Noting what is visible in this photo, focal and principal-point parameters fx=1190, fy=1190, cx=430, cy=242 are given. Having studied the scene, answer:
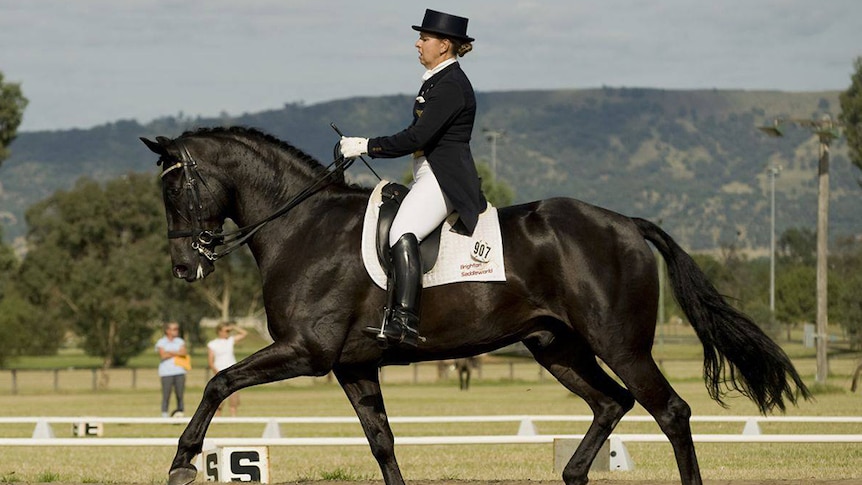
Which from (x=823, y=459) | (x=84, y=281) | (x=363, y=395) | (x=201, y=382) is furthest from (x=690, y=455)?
(x=84, y=281)

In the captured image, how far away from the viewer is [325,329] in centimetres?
790

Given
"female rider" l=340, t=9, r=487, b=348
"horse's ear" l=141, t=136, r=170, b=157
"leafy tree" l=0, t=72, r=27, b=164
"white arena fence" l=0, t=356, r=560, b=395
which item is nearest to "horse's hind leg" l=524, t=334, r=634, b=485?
"female rider" l=340, t=9, r=487, b=348

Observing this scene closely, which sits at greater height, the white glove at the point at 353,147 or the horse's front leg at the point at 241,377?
the white glove at the point at 353,147

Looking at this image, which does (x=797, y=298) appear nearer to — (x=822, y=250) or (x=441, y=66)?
(x=822, y=250)

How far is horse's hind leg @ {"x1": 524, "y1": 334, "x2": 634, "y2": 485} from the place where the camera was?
8781 mm

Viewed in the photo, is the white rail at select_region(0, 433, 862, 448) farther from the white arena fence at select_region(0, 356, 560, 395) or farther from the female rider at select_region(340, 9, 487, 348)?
the white arena fence at select_region(0, 356, 560, 395)

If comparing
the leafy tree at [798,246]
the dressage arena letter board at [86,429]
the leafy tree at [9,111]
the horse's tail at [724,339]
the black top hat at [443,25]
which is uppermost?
the leafy tree at [9,111]

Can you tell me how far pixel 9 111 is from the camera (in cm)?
5691

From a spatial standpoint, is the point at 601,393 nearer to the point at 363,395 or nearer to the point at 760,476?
the point at 363,395

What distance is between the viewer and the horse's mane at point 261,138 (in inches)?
343

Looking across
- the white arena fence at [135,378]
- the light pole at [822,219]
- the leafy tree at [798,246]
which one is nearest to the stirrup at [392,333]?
the light pole at [822,219]

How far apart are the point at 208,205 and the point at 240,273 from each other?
7362cm

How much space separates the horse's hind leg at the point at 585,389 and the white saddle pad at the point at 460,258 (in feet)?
3.02

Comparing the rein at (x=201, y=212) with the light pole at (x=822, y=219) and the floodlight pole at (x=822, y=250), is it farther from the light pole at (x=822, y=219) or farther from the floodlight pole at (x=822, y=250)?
the floodlight pole at (x=822, y=250)
